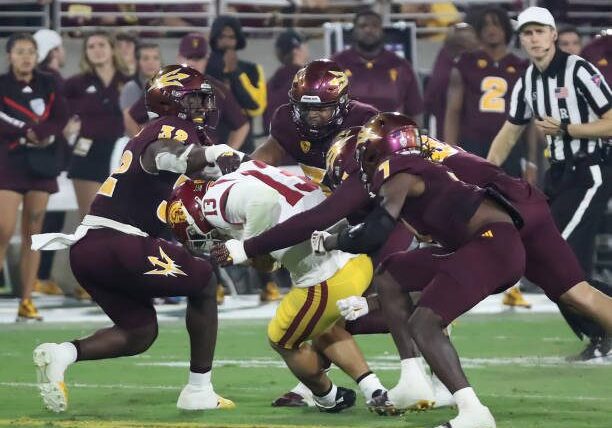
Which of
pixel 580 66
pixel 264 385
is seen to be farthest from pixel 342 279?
pixel 580 66

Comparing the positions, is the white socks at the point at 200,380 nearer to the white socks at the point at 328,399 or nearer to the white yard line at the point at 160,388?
the white socks at the point at 328,399

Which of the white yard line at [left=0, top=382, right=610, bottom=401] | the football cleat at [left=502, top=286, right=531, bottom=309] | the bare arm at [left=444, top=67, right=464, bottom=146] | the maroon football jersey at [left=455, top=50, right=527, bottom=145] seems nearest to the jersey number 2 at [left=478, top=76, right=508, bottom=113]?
the maroon football jersey at [left=455, top=50, right=527, bottom=145]

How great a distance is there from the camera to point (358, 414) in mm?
7121

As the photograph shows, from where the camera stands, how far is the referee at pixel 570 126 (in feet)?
30.8

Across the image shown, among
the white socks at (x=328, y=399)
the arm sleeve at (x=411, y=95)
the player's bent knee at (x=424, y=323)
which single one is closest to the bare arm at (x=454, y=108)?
the arm sleeve at (x=411, y=95)

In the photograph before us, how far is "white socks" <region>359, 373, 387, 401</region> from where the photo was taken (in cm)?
711

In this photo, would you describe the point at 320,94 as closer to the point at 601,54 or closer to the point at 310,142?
the point at 310,142

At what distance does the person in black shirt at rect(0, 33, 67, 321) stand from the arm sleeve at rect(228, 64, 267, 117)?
1.76 metres

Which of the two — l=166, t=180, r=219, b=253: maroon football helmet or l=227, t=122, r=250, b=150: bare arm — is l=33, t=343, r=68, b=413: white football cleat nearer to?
l=166, t=180, r=219, b=253: maroon football helmet

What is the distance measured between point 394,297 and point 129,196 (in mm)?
1282

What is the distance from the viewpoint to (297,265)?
23.0 ft

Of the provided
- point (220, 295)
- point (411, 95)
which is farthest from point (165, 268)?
point (411, 95)

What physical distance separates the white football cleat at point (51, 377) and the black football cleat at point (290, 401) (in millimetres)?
961

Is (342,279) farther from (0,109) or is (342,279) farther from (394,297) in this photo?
(0,109)
